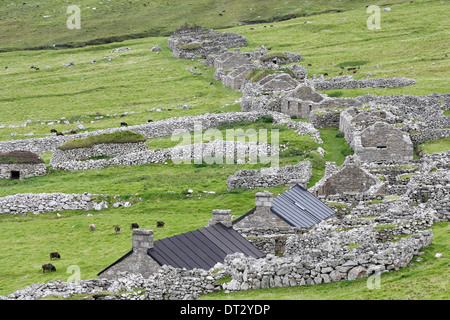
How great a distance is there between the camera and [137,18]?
18400 cm

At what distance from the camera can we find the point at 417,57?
359 feet

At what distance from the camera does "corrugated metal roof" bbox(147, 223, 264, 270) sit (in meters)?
33.0

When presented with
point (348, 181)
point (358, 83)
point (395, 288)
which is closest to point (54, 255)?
Result: point (348, 181)

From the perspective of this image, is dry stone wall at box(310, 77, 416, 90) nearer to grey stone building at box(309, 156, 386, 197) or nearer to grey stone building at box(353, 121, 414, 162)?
grey stone building at box(353, 121, 414, 162)

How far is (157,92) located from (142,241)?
79235mm

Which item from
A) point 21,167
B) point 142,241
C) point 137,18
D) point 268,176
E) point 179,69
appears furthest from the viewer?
point 137,18

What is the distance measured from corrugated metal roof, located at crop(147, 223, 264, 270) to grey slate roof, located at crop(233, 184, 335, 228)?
257 centimetres

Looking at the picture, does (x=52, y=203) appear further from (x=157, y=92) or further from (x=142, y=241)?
(x=157, y=92)

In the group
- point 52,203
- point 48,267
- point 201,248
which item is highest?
point 201,248

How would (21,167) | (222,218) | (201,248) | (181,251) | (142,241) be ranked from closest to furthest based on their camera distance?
(142,241) → (181,251) → (201,248) → (222,218) → (21,167)

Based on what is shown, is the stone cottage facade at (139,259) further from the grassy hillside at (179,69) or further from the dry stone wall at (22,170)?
the grassy hillside at (179,69)

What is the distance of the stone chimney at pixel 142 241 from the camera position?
32719 mm

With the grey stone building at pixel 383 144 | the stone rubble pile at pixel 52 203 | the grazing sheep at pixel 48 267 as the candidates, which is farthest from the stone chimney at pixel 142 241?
the grey stone building at pixel 383 144

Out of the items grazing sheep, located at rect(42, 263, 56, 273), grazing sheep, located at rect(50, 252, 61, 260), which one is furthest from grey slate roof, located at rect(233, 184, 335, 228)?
grazing sheep, located at rect(50, 252, 61, 260)
